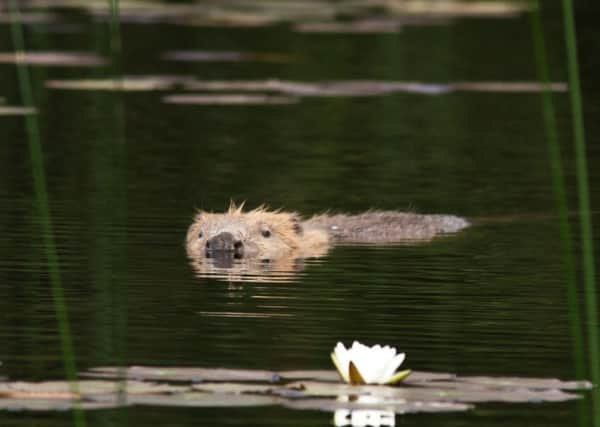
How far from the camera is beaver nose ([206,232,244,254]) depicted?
11898 mm

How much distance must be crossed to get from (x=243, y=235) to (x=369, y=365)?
5.12m

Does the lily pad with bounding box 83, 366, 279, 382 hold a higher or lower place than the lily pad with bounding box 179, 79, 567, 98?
lower

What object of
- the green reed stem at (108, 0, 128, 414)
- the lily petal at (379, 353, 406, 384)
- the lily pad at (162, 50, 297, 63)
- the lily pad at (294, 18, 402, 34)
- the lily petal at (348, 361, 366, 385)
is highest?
the lily pad at (294, 18, 402, 34)

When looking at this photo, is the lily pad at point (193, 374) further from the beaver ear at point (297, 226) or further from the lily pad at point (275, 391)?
the beaver ear at point (297, 226)

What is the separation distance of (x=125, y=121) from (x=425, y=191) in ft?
14.4

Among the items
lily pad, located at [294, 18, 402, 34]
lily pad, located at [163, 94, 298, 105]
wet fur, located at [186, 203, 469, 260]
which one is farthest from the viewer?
lily pad, located at [294, 18, 402, 34]

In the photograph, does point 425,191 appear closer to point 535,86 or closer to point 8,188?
point 8,188

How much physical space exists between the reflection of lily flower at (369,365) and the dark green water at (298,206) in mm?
247

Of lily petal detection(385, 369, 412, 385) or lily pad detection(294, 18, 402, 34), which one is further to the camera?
lily pad detection(294, 18, 402, 34)

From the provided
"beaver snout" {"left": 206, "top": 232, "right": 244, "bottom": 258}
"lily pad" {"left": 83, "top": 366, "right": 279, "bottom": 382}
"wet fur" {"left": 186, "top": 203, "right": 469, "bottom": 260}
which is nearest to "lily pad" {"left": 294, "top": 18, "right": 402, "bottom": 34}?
"wet fur" {"left": 186, "top": 203, "right": 469, "bottom": 260}

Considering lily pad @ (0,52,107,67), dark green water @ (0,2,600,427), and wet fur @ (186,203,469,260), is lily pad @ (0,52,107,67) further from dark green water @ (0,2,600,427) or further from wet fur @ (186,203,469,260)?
wet fur @ (186,203,469,260)

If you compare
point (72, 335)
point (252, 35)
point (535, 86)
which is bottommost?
point (72, 335)

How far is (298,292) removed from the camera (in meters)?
10.3

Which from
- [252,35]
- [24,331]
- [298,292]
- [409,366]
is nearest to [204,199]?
[298,292]
